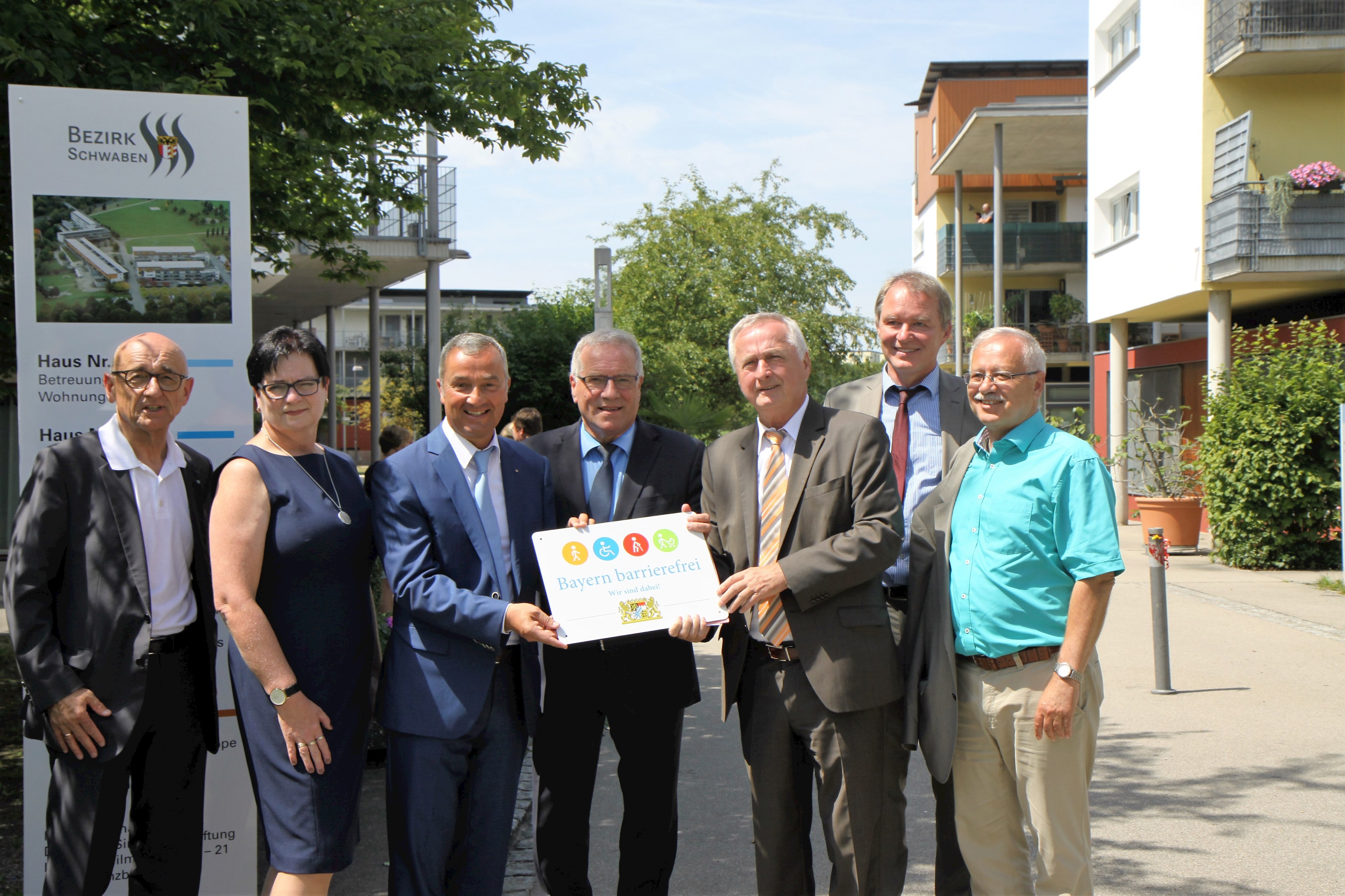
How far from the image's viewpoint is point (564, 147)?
27.7ft

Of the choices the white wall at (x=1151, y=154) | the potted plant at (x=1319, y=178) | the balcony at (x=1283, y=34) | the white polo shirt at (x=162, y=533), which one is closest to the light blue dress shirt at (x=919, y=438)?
the white polo shirt at (x=162, y=533)

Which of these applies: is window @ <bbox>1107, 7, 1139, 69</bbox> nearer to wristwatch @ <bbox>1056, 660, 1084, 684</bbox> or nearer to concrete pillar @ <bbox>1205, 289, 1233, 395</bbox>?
concrete pillar @ <bbox>1205, 289, 1233, 395</bbox>

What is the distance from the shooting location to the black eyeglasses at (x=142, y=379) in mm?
3621

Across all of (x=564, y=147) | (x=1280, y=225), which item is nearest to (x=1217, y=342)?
(x=1280, y=225)

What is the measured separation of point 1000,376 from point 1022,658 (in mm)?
952

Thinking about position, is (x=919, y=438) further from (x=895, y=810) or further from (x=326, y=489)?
(x=326, y=489)

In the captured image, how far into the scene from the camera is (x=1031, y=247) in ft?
122

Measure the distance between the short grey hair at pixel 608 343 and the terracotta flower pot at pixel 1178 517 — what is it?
1396 cm

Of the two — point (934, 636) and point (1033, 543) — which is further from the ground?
point (1033, 543)

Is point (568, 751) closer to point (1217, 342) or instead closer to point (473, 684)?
point (473, 684)

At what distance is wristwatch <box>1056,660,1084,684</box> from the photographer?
3346 millimetres

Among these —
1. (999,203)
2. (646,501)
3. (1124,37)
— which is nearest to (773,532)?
(646,501)

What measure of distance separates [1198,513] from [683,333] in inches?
648

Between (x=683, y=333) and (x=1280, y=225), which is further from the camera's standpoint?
(x=683, y=333)
